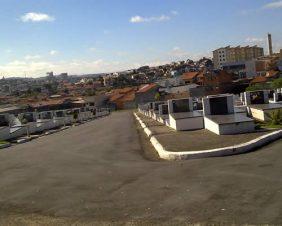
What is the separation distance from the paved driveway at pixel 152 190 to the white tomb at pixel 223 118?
2.84 metres

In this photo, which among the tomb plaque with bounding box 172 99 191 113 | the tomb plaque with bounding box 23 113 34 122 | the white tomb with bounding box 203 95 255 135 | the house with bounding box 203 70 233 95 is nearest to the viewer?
the white tomb with bounding box 203 95 255 135

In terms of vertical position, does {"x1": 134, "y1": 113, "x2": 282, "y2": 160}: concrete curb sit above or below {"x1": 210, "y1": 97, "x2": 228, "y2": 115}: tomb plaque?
below

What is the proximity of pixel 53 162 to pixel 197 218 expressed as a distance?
8.22 meters

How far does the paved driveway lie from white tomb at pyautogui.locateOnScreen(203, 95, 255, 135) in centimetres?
284

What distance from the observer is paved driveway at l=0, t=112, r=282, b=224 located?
7.06 m

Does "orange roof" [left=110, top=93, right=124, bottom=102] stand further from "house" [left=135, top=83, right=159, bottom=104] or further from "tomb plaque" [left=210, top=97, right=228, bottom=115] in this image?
"tomb plaque" [left=210, top=97, right=228, bottom=115]

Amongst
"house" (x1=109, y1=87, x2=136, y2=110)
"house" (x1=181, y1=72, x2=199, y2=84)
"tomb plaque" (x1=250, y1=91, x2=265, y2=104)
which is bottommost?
"house" (x1=109, y1=87, x2=136, y2=110)

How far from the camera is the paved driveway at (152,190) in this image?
23.2ft

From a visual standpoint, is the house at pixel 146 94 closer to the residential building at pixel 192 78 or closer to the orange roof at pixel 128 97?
the orange roof at pixel 128 97

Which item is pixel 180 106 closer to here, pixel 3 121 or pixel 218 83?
pixel 3 121

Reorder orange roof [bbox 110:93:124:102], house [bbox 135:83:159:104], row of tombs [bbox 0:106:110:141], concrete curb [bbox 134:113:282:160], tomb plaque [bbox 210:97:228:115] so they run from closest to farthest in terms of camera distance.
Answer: concrete curb [bbox 134:113:282:160], tomb plaque [bbox 210:97:228:115], row of tombs [bbox 0:106:110:141], house [bbox 135:83:159:104], orange roof [bbox 110:93:124:102]

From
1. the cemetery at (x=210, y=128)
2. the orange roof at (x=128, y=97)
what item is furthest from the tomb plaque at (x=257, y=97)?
the orange roof at (x=128, y=97)

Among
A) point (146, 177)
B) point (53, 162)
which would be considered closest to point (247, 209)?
point (146, 177)

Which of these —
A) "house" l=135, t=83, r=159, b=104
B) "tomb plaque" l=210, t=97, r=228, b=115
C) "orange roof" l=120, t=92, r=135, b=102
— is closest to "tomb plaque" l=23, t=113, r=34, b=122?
"tomb plaque" l=210, t=97, r=228, b=115
